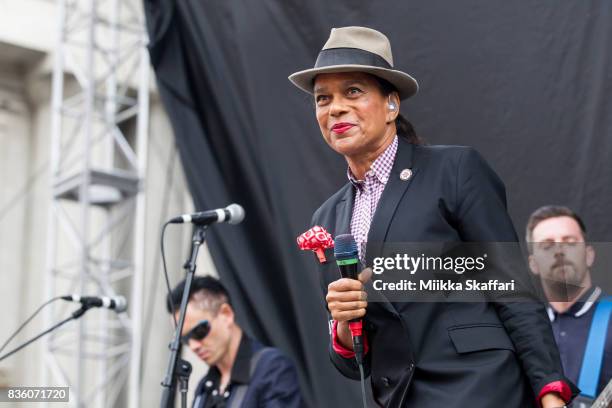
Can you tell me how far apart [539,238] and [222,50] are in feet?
6.86

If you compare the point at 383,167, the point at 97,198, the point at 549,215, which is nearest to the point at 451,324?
the point at 383,167

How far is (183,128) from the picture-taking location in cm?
466

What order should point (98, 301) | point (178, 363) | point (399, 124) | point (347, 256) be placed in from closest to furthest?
point (347, 256), point (399, 124), point (178, 363), point (98, 301)

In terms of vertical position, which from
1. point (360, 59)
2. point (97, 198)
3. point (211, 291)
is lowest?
point (211, 291)

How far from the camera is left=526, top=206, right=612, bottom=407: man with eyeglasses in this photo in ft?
10.0

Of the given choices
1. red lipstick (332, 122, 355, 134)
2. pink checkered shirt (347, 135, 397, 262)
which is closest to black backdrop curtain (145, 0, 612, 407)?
pink checkered shirt (347, 135, 397, 262)

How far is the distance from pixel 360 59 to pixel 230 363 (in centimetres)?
192

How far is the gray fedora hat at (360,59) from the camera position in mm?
2289

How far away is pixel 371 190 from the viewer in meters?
2.38

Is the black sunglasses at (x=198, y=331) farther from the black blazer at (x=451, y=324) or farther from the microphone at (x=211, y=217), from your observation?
the black blazer at (x=451, y=324)

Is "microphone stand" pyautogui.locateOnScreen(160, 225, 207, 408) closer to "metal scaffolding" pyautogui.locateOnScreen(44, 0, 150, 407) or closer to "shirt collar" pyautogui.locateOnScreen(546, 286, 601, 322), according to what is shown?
"shirt collar" pyautogui.locateOnScreen(546, 286, 601, 322)

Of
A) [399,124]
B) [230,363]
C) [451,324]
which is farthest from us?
[230,363]

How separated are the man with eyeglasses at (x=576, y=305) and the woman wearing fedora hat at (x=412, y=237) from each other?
0.94 meters

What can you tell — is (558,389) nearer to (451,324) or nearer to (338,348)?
(451,324)
